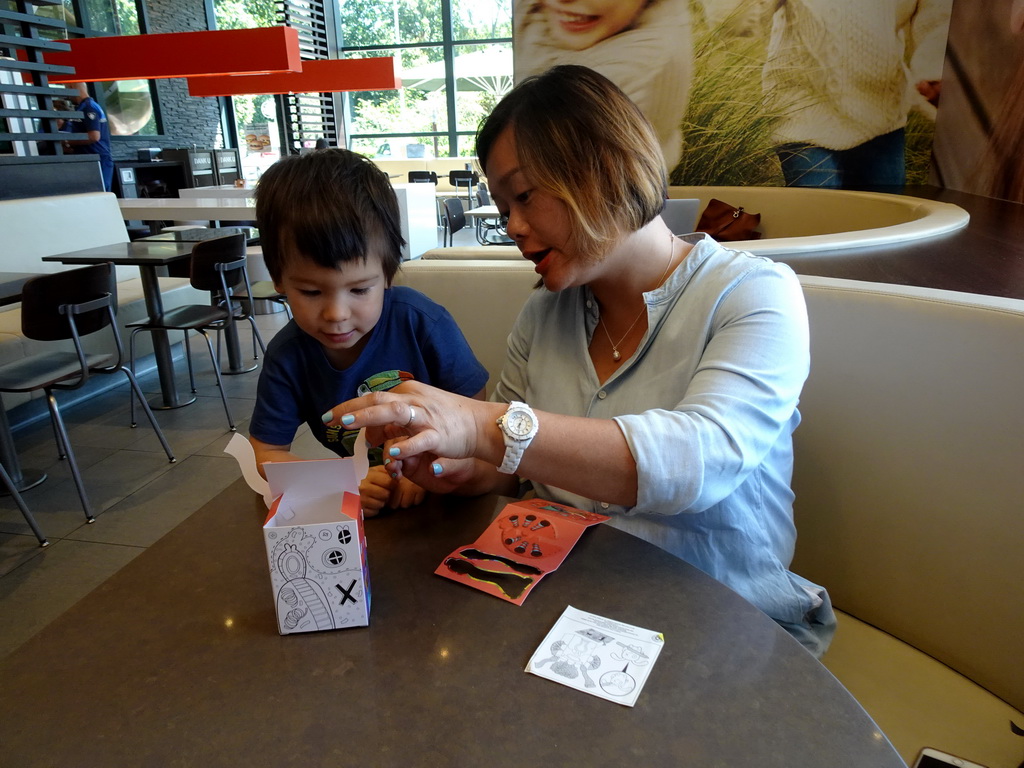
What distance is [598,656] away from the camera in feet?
2.23

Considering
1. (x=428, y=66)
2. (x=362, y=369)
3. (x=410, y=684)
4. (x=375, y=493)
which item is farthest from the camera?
(x=428, y=66)

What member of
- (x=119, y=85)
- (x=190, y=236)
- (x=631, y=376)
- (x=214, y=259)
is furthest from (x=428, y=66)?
(x=631, y=376)

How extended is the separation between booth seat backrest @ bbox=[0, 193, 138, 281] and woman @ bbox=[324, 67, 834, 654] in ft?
13.4

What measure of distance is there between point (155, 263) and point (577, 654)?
3410mm

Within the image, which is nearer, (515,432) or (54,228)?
(515,432)

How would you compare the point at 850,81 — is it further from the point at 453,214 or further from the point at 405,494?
the point at 453,214

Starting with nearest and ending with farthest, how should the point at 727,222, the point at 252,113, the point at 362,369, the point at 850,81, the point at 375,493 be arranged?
the point at 375,493, the point at 362,369, the point at 727,222, the point at 850,81, the point at 252,113

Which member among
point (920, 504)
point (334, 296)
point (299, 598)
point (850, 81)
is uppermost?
point (850, 81)

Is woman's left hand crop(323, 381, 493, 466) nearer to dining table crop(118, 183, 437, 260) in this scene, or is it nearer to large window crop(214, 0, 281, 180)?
dining table crop(118, 183, 437, 260)

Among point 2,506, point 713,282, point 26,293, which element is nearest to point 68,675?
point 713,282

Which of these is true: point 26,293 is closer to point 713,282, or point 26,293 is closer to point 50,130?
point 713,282

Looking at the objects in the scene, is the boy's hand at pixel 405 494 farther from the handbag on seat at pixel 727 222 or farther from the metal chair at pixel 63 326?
the handbag on seat at pixel 727 222

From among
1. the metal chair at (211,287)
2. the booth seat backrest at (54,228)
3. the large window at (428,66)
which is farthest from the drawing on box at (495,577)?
the large window at (428,66)

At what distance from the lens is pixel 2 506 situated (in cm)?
279
